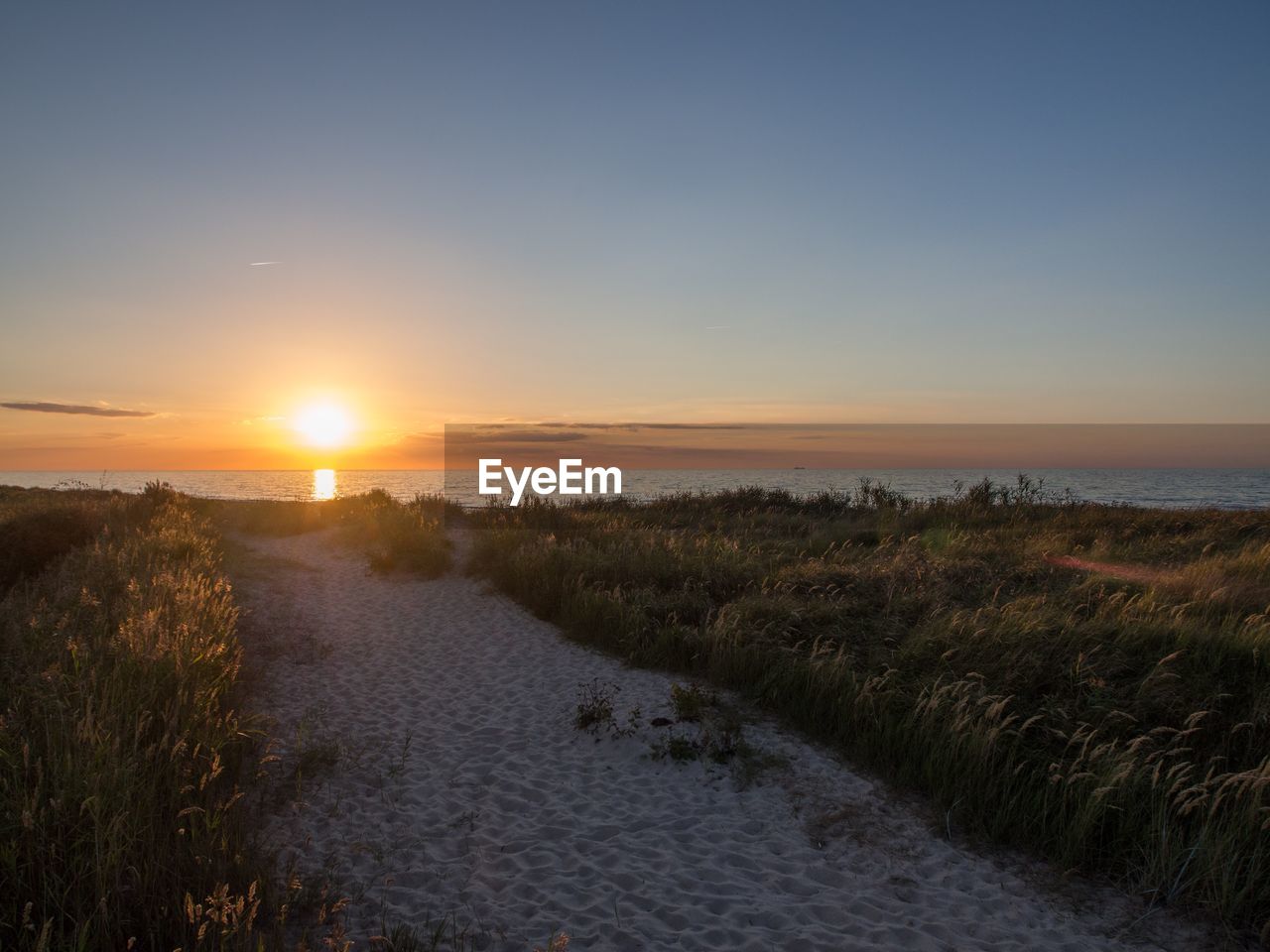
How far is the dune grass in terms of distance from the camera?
5.40 metres

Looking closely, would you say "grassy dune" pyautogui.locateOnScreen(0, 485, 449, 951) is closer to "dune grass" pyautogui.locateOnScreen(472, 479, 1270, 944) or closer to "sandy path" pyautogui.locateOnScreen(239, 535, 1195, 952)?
"sandy path" pyautogui.locateOnScreen(239, 535, 1195, 952)

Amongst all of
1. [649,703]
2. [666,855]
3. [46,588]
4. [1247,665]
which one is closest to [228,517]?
[46,588]

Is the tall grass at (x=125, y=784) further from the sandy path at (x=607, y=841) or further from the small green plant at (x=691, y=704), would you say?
the small green plant at (x=691, y=704)

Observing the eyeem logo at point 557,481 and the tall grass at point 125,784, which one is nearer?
the tall grass at point 125,784

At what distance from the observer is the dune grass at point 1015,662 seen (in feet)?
17.7

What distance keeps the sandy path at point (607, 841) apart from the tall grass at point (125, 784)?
0.82 m

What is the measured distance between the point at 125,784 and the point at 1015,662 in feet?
27.8

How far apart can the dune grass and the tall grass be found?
5662 millimetres

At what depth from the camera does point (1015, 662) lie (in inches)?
307

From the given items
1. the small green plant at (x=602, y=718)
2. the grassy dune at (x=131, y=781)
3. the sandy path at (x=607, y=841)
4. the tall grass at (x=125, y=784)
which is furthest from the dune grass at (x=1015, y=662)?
the tall grass at (x=125, y=784)

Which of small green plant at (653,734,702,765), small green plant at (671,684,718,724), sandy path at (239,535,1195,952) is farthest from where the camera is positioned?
small green plant at (671,684,718,724)

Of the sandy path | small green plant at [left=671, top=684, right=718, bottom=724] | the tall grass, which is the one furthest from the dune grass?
the tall grass

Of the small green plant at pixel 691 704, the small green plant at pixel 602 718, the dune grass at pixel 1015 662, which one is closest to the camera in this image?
the dune grass at pixel 1015 662

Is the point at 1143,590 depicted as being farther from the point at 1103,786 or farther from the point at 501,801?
the point at 501,801
